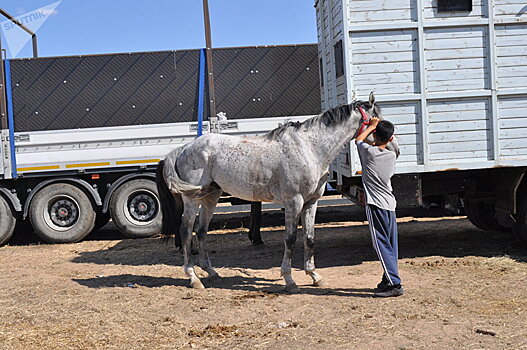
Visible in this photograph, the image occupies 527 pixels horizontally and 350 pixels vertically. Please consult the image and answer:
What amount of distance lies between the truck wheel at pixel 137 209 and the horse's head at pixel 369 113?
4.96 meters

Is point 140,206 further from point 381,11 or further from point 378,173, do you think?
point 378,173

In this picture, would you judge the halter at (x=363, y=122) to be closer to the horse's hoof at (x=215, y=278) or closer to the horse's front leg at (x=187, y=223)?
the horse's front leg at (x=187, y=223)

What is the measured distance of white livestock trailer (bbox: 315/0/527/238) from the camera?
23.6ft

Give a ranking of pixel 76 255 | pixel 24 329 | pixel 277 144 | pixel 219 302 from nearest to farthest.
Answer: pixel 24 329, pixel 219 302, pixel 277 144, pixel 76 255

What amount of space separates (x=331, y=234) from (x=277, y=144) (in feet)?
13.1

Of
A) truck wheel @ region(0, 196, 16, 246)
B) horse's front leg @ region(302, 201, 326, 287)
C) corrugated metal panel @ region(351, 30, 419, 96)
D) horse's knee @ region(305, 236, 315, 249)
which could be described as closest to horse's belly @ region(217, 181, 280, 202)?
horse's front leg @ region(302, 201, 326, 287)

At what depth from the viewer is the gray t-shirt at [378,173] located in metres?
6.02

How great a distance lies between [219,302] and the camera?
6.09m

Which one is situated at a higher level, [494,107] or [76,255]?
[494,107]

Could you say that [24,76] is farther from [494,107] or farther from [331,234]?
[494,107]

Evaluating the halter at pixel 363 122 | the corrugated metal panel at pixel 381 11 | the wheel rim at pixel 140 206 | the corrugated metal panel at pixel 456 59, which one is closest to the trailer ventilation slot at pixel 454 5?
the corrugated metal panel at pixel 456 59

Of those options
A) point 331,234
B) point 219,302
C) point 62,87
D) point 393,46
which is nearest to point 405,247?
point 331,234

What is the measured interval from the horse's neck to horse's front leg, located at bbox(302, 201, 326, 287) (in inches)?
21.3

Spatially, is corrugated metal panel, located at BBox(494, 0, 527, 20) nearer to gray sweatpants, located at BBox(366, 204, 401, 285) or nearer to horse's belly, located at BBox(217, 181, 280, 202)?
gray sweatpants, located at BBox(366, 204, 401, 285)
